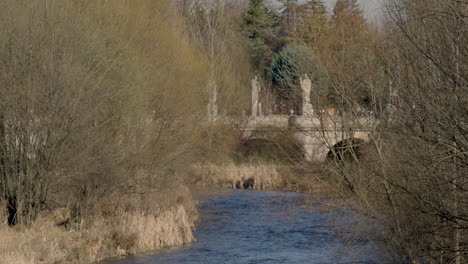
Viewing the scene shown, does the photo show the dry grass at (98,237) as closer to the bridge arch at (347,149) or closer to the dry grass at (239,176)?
the bridge arch at (347,149)

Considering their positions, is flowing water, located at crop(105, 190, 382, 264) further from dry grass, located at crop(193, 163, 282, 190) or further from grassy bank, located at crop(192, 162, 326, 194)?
dry grass, located at crop(193, 163, 282, 190)

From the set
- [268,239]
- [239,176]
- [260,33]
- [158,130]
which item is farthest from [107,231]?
[260,33]

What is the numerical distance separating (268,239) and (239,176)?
13135mm

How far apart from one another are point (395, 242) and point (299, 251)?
514 cm

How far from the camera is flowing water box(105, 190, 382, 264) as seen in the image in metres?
15.0

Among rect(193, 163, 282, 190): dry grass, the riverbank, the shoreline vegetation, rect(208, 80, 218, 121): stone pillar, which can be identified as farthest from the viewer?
rect(208, 80, 218, 121): stone pillar

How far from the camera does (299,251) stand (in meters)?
16.6

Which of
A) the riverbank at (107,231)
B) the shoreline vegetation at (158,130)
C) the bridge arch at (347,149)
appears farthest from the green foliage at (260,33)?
the bridge arch at (347,149)

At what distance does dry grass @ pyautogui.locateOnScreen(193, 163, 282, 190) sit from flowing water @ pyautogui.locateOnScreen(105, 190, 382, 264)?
4885 millimetres

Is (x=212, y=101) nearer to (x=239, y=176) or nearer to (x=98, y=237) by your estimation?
(x=239, y=176)

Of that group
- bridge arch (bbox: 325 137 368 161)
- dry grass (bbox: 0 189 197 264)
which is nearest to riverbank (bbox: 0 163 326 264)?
dry grass (bbox: 0 189 197 264)

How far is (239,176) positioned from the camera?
3138cm

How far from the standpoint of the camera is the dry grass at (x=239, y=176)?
29.6m

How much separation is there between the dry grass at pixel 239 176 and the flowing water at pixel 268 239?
489cm
